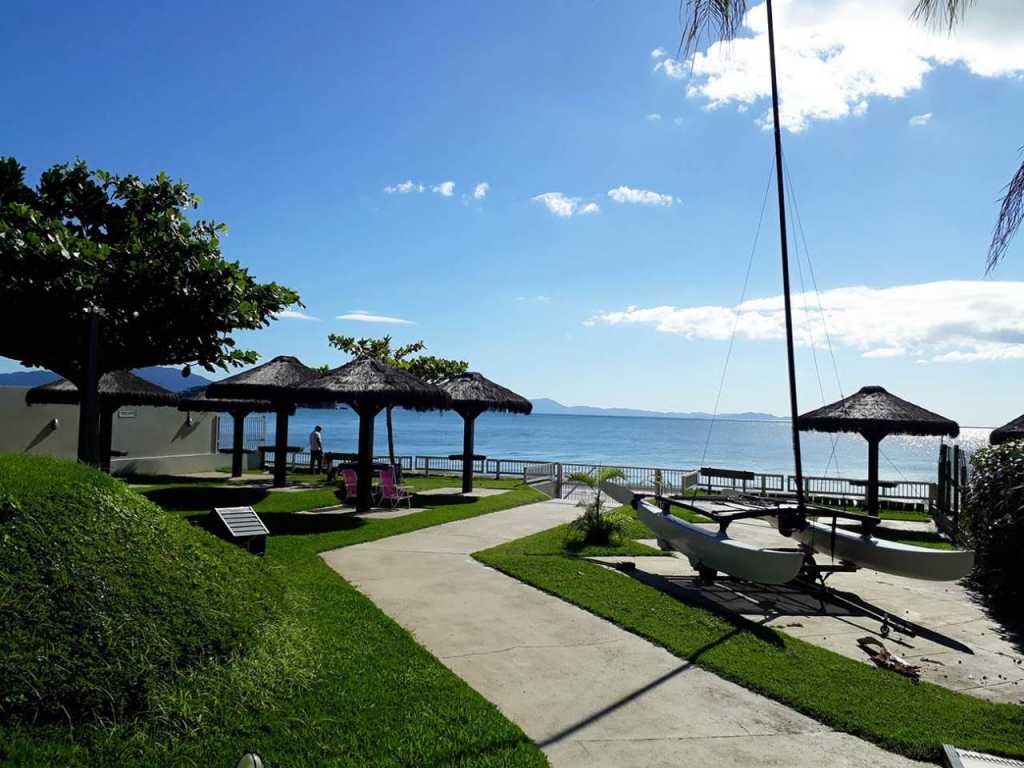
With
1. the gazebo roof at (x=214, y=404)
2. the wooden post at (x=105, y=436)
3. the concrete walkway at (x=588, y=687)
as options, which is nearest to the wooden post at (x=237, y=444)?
the gazebo roof at (x=214, y=404)

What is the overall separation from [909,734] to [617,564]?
5688mm

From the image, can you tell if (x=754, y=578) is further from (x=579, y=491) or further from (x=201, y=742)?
(x=579, y=491)

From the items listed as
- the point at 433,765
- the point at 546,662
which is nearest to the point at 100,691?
the point at 433,765

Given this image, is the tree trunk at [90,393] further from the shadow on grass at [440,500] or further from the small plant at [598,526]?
the shadow on grass at [440,500]

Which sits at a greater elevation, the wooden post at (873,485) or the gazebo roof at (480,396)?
the gazebo roof at (480,396)

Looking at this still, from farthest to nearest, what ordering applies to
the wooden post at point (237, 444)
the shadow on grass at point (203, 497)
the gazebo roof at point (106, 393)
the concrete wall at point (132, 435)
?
the wooden post at point (237, 444)
the concrete wall at point (132, 435)
the gazebo roof at point (106, 393)
the shadow on grass at point (203, 497)

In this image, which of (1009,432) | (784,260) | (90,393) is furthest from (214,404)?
(1009,432)

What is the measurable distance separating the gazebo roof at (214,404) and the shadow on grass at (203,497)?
15.5 ft

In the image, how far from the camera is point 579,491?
2112 cm

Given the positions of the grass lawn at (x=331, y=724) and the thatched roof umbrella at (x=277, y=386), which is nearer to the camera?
the grass lawn at (x=331, y=724)

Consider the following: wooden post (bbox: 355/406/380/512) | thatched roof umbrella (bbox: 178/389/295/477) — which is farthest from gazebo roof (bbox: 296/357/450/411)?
thatched roof umbrella (bbox: 178/389/295/477)

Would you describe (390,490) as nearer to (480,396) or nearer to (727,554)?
(480,396)

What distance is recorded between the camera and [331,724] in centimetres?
432

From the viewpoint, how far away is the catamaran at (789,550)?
305 inches
